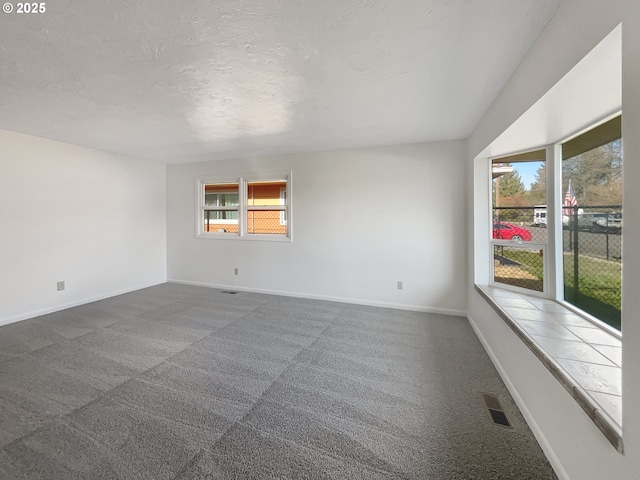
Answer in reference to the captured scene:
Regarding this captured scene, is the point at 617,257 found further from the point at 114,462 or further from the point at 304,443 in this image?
the point at 114,462

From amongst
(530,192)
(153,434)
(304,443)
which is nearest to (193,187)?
(153,434)

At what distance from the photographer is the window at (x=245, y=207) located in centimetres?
482

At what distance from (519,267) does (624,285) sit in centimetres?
206

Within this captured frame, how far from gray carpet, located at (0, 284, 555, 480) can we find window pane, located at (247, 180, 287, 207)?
2.45m

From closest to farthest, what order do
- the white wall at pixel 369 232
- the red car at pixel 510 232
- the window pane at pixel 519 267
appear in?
the window pane at pixel 519 267 → the red car at pixel 510 232 → the white wall at pixel 369 232

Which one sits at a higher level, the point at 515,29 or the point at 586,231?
the point at 515,29

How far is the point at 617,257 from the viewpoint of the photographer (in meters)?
1.68

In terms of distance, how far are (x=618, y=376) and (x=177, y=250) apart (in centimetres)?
609

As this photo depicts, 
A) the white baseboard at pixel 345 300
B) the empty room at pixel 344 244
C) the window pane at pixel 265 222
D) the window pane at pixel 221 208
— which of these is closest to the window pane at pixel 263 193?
the window pane at pixel 265 222

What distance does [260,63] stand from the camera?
6.09 ft

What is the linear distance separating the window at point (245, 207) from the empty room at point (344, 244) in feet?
1.18

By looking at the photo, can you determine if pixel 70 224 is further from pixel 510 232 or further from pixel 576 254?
pixel 576 254

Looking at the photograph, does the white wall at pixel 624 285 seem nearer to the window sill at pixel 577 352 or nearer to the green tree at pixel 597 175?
the window sill at pixel 577 352

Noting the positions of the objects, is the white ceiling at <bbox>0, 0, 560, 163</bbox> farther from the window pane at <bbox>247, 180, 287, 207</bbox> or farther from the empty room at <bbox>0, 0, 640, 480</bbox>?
the window pane at <bbox>247, 180, 287, 207</bbox>
